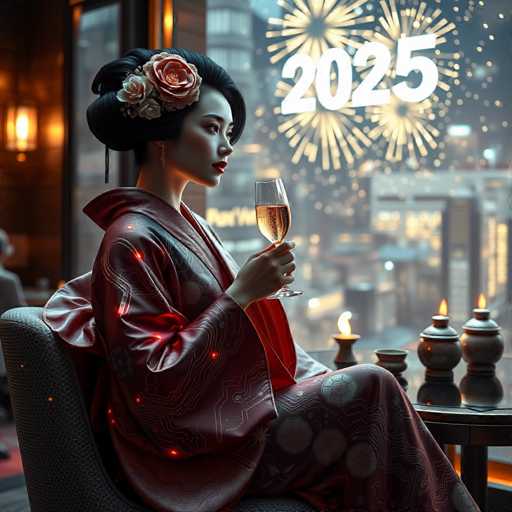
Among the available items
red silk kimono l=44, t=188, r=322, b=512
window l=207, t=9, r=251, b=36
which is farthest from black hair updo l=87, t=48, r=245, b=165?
window l=207, t=9, r=251, b=36

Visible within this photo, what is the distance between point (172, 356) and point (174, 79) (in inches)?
22.1

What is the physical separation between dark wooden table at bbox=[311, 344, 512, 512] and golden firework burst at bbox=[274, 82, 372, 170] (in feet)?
4.23

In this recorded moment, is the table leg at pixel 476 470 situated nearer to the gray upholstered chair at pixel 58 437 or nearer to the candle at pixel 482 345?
the candle at pixel 482 345

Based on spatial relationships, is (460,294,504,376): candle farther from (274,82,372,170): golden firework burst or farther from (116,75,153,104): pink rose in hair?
(274,82,372,170): golden firework burst

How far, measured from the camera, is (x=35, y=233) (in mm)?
4988

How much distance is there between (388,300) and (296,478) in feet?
6.71

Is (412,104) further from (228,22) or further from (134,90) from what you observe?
(134,90)

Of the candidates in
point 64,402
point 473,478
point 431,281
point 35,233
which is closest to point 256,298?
point 64,402

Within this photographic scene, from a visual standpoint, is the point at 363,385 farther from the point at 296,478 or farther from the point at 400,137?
the point at 400,137

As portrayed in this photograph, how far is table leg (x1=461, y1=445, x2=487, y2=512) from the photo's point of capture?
67.0 inches

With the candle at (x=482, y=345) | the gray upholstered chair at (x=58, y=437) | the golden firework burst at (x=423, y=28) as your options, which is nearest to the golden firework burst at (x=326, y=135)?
the golden firework burst at (x=423, y=28)

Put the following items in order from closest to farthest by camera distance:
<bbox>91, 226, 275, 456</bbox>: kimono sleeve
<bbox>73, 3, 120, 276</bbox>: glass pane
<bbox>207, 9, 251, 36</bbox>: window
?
<bbox>91, 226, 275, 456</bbox>: kimono sleeve < <bbox>207, 9, 251, 36</bbox>: window < <bbox>73, 3, 120, 276</bbox>: glass pane

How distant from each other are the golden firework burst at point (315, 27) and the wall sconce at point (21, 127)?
7.86ft

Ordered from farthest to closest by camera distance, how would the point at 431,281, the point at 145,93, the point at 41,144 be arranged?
the point at 41,144 → the point at 431,281 → the point at 145,93
